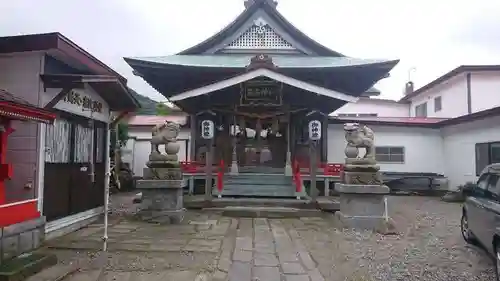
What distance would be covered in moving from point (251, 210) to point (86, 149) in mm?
4912

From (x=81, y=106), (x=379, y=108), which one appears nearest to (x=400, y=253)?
(x=81, y=106)

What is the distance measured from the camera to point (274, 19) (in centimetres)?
1764

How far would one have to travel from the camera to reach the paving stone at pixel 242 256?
619cm

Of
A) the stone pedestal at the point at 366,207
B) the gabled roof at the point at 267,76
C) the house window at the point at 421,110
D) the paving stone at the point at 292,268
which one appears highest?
the house window at the point at 421,110

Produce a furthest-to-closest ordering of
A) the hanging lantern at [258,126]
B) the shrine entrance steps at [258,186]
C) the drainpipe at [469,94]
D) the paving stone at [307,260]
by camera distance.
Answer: the drainpipe at [469,94] → the hanging lantern at [258,126] → the shrine entrance steps at [258,186] → the paving stone at [307,260]

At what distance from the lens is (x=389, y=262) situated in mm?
6125

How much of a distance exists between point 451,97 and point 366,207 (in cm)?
1640

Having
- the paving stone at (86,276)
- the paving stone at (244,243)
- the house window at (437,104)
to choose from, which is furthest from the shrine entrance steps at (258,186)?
the house window at (437,104)

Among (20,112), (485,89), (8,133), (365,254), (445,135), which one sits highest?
(485,89)

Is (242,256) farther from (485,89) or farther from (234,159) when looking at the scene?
(485,89)

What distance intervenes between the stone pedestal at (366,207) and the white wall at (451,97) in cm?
1474

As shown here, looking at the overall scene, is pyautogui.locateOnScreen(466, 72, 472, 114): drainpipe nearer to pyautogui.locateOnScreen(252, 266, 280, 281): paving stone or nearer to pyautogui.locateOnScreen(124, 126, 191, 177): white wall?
pyautogui.locateOnScreen(124, 126, 191, 177): white wall

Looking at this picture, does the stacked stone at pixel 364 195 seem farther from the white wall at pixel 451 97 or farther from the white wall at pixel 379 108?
the white wall at pixel 379 108

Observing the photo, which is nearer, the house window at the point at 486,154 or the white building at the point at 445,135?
the house window at the point at 486,154
